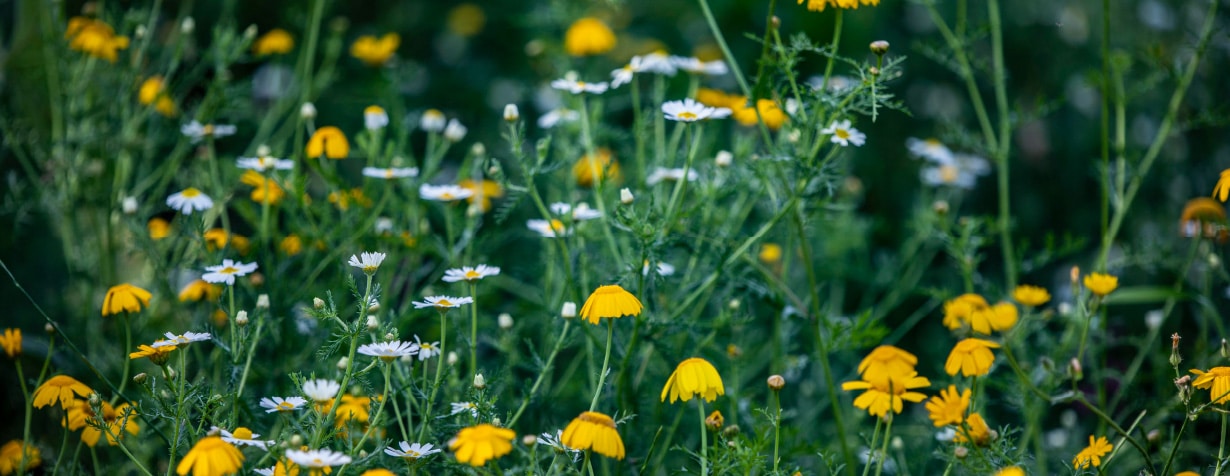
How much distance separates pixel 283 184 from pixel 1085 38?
8.94ft

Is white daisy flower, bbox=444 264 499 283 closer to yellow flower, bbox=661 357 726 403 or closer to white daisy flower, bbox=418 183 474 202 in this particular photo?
white daisy flower, bbox=418 183 474 202

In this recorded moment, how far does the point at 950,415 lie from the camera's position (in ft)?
3.90

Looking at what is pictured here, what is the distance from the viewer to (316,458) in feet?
3.55

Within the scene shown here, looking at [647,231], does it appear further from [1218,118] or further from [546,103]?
[546,103]

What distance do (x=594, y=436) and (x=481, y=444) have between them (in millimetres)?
133

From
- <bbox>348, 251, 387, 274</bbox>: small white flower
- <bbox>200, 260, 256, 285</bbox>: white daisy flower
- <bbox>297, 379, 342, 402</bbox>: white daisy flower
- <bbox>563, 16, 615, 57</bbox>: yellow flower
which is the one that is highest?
<bbox>348, 251, 387, 274</bbox>: small white flower

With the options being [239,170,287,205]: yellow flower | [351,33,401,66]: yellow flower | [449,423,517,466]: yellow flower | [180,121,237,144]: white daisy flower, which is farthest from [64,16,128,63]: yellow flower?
[449,423,517,466]: yellow flower

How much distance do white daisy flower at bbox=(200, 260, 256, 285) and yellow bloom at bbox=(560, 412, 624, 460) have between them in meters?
0.56

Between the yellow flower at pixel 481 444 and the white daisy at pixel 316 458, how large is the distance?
0.12 m

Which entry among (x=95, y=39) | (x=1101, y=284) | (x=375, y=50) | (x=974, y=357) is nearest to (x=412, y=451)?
(x=974, y=357)

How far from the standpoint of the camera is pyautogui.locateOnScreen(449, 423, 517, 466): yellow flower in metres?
1.06

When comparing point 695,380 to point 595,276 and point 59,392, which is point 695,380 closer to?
point 595,276

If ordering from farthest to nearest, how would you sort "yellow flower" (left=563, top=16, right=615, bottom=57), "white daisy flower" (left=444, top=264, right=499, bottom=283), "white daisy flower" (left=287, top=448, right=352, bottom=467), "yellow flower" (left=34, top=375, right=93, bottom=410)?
"yellow flower" (left=563, top=16, right=615, bottom=57) → "white daisy flower" (left=444, top=264, right=499, bottom=283) → "yellow flower" (left=34, top=375, right=93, bottom=410) → "white daisy flower" (left=287, top=448, right=352, bottom=467)

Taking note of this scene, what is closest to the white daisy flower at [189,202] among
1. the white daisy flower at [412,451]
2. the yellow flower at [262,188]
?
the yellow flower at [262,188]
